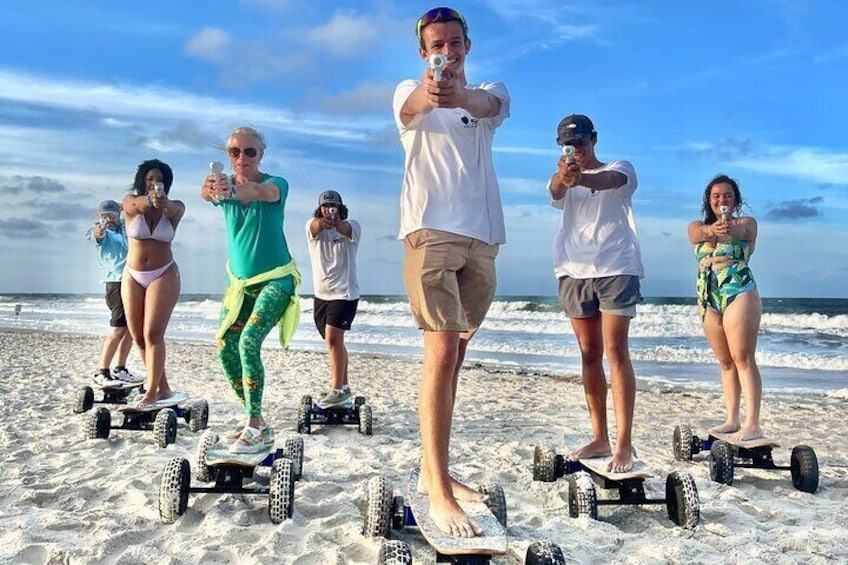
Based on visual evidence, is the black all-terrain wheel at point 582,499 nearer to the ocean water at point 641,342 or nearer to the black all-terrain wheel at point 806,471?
the black all-terrain wheel at point 806,471

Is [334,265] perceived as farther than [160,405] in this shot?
Yes

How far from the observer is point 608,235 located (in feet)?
13.6

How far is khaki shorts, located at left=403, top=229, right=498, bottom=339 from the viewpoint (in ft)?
9.77

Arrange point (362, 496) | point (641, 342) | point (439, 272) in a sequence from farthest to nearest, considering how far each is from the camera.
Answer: point (641, 342) → point (362, 496) → point (439, 272)

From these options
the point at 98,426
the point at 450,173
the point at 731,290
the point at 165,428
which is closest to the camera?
the point at 450,173

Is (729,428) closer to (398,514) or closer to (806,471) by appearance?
(806,471)

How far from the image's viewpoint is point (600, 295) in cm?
411

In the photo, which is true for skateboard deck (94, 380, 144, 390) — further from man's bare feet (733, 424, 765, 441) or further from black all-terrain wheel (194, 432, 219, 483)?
man's bare feet (733, 424, 765, 441)

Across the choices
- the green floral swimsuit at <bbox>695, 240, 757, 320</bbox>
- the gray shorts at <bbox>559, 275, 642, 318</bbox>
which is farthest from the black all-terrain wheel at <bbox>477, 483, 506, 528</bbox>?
the green floral swimsuit at <bbox>695, 240, 757, 320</bbox>

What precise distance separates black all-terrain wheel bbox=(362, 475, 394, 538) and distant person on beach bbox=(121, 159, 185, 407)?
128 inches

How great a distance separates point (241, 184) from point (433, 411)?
6.77 feet

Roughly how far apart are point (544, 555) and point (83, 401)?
19.6 ft

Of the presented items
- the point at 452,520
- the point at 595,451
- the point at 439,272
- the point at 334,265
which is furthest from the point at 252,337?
the point at 334,265

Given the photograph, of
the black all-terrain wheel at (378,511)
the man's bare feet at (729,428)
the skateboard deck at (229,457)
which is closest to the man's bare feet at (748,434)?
the man's bare feet at (729,428)
